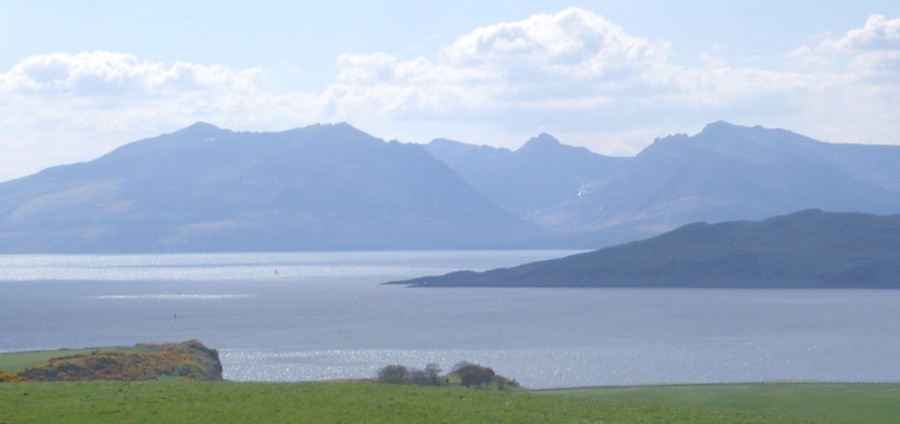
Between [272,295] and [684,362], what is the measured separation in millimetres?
114728

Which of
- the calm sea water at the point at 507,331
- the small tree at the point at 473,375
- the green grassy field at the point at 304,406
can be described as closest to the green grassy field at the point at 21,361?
the calm sea water at the point at 507,331

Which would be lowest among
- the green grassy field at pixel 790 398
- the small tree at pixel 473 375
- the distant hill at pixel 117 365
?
the green grassy field at pixel 790 398

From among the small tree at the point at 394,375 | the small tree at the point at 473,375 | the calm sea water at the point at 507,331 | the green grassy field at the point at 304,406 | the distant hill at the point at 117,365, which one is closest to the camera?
the green grassy field at the point at 304,406

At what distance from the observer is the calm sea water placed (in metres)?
77.2

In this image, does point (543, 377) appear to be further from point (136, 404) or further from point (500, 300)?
point (500, 300)

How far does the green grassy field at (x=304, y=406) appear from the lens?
93.6 feet

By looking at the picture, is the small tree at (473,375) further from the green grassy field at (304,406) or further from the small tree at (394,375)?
the green grassy field at (304,406)

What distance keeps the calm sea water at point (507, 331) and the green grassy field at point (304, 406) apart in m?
33.8

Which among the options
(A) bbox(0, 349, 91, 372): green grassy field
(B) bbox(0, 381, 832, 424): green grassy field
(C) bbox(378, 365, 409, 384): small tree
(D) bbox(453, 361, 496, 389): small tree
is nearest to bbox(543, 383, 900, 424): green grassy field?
(D) bbox(453, 361, 496, 389): small tree

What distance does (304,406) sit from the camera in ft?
98.9

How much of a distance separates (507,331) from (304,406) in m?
85.0

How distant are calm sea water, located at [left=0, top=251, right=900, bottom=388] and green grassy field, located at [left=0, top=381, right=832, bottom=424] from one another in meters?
33.8

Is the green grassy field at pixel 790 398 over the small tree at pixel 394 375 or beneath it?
beneath

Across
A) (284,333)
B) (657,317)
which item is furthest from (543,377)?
(657,317)
